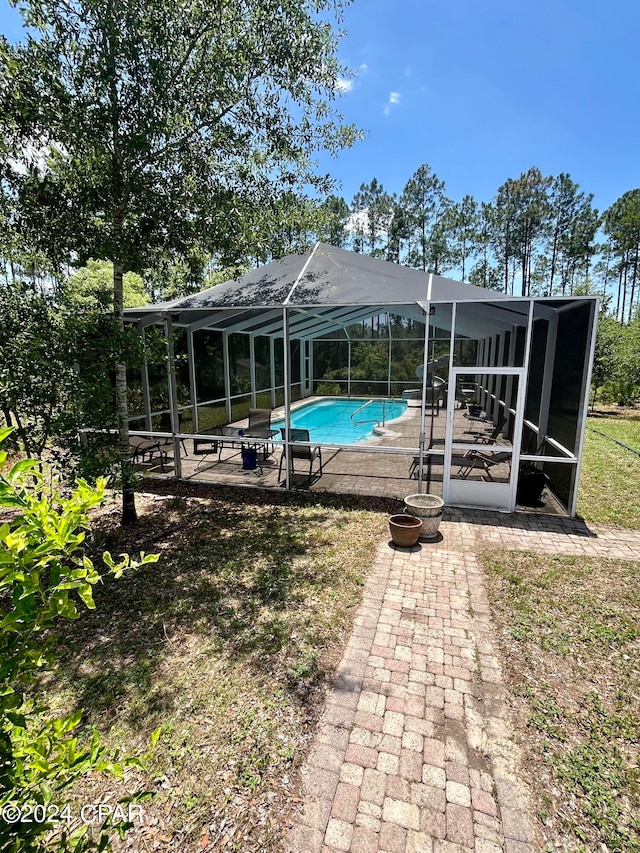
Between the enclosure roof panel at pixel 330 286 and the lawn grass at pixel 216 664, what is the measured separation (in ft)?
11.2

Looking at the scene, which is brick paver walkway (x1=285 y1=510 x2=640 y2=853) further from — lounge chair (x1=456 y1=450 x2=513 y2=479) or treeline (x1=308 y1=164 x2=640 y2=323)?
treeline (x1=308 y1=164 x2=640 y2=323)

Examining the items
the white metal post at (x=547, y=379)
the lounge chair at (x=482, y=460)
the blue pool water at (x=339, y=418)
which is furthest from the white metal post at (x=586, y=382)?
the blue pool water at (x=339, y=418)

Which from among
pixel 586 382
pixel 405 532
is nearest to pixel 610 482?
pixel 586 382

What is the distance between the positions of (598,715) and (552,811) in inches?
33.8

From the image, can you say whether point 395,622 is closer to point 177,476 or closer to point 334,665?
point 334,665

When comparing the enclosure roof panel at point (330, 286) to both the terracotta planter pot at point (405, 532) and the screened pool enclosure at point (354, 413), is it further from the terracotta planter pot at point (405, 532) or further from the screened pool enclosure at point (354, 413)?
the terracotta planter pot at point (405, 532)

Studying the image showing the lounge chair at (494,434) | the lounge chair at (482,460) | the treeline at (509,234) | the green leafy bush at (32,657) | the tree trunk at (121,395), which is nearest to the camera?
the green leafy bush at (32,657)

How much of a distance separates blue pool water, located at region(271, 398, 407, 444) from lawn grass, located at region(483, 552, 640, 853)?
7963 millimetres

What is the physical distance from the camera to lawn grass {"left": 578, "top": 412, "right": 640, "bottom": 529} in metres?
6.06

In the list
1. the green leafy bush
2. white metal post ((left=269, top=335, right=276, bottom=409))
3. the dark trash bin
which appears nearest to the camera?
the green leafy bush

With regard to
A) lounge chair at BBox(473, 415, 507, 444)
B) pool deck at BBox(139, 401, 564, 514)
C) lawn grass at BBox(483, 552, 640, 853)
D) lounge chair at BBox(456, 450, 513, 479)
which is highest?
lounge chair at BBox(473, 415, 507, 444)

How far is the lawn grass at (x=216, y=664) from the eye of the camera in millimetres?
2191

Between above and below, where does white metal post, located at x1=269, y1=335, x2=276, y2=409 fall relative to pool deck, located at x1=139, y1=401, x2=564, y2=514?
above

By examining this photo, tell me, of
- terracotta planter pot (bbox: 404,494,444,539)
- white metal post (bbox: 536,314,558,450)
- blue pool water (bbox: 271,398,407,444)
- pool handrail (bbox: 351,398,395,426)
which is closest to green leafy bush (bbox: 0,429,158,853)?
terracotta planter pot (bbox: 404,494,444,539)
